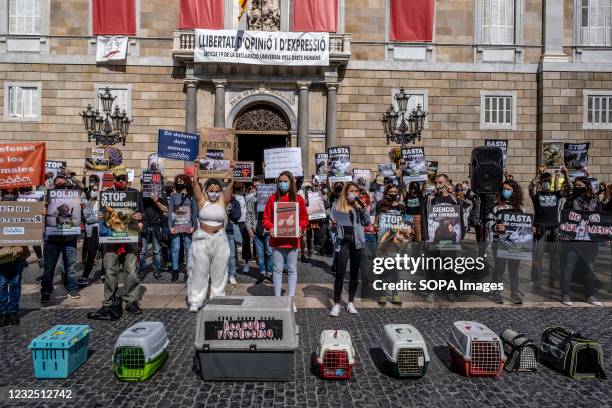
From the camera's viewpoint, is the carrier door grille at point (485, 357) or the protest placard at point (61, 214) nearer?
the carrier door grille at point (485, 357)

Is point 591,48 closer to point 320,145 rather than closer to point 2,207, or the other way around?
point 320,145

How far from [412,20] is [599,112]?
8.72 m

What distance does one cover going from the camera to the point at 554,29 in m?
19.8

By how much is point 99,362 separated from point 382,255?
181 inches

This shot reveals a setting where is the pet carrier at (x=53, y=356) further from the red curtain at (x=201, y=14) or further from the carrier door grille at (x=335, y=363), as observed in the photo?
the red curtain at (x=201, y=14)

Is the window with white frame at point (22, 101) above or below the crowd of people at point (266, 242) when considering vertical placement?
above

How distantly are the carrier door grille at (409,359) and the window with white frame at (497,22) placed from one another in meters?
18.5

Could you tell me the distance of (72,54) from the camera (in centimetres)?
1938

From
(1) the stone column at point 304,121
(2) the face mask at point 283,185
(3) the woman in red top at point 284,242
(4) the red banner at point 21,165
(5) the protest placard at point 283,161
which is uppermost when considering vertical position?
(1) the stone column at point 304,121

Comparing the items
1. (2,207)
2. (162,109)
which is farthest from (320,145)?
(2,207)

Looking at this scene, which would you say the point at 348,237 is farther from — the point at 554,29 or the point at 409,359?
the point at 554,29

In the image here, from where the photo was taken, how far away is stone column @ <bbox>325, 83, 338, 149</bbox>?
64.0ft

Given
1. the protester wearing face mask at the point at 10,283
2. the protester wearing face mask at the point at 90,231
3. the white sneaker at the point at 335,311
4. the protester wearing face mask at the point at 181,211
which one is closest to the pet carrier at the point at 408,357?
the white sneaker at the point at 335,311

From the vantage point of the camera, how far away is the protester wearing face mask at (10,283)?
6.55 meters
